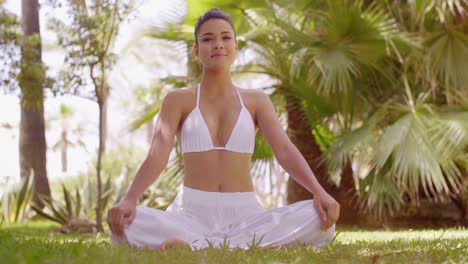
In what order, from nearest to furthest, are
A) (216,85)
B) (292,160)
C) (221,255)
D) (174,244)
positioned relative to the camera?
(221,255) → (174,244) → (292,160) → (216,85)

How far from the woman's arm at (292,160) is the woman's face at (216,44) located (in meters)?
0.30

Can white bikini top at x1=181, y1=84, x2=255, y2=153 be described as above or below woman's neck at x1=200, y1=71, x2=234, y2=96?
below

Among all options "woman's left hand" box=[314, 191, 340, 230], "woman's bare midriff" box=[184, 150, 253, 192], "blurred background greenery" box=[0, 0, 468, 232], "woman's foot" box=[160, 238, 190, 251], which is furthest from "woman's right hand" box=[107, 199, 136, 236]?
"blurred background greenery" box=[0, 0, 468, 232]

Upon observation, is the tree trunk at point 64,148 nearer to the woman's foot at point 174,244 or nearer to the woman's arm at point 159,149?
the woman's arm at point 159,149

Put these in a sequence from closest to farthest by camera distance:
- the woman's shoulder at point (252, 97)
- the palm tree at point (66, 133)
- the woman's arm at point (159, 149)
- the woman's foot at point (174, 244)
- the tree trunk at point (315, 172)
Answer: the woman's foot at point (174, 244)
the woman's arm at point (159, 149)
the woman's shoulder at point (252, 97)
the tree trunk at point (315, 172)
the palm tree at point (66, 133)

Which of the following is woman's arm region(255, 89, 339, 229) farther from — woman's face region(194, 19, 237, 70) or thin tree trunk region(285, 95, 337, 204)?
thin tree trunk region(285, 95, 337, 204)

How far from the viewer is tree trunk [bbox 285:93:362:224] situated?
345 inches

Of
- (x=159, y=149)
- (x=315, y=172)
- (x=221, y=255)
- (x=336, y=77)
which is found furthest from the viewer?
(x=315, y=172)

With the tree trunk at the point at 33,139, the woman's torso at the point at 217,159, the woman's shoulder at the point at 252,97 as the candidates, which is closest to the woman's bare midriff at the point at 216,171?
the woman's torso at the point at 217,159

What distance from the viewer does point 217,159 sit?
364cm

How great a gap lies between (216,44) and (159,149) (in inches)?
24.8

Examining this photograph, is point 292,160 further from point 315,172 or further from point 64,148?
point 64,148

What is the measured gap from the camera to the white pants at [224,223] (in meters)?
3.29

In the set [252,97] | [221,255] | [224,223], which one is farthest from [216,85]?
[221,255]
